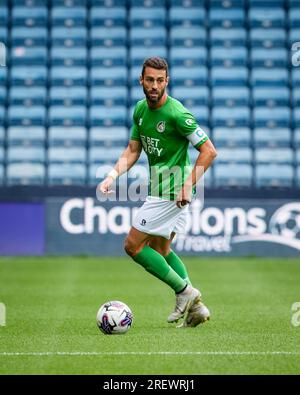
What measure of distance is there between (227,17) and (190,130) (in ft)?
42.4

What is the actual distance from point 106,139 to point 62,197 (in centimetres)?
236

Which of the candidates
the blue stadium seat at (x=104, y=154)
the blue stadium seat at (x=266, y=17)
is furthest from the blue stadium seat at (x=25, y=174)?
the blue stadium seat at (x=266, y=17)

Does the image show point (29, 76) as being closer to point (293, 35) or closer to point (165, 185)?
point (293, 35)

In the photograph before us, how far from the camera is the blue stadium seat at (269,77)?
19297mm

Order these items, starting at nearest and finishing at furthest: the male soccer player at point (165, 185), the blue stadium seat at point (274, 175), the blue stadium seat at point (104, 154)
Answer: the male soccer player at point (165, 185)
the blue stadium seat at point (274, 175)
the blue stadium seat at point (104, 154)

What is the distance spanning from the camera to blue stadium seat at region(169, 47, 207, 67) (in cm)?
1936

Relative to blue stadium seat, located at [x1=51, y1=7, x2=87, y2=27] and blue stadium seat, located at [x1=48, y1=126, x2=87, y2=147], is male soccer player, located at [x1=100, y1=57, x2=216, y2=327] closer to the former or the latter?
blue stadium seat, located at [x1=48, y1=126, x2=87, y2=147]

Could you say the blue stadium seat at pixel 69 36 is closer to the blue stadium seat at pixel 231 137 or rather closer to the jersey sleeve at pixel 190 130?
the blue stadium seat at pixel 231 137

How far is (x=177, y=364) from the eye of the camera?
5.76 meters

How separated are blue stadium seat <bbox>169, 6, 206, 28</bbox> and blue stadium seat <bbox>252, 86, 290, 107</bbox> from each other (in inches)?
79.6

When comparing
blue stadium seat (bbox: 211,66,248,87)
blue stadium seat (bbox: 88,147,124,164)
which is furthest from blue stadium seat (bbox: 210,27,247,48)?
blue stadium seat (bbox: 88,147,124,164)

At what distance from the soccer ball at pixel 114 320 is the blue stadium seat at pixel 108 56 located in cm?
1261

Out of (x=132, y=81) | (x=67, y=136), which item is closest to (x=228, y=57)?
(x=132, y=81)
